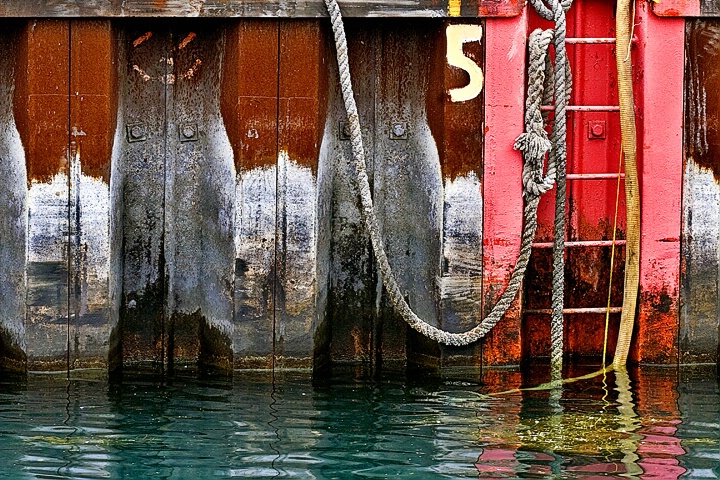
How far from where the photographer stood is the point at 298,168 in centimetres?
787

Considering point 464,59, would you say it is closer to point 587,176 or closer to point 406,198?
point 406,198

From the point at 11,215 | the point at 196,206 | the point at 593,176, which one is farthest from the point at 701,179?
the point at 11,215

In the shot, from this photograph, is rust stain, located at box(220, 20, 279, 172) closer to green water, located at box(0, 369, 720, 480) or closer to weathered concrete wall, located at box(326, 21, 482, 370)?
weathered concrete wall, located at box(326, 21, 482, 370)

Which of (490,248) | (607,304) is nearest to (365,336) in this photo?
(490,248)

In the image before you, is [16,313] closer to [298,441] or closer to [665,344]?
[298,441]

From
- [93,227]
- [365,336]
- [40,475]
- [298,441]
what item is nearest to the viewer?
[40,475]

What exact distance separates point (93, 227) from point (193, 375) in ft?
3.47

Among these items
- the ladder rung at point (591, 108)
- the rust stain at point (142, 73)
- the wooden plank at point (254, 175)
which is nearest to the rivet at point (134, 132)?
the rust stain at point (142, 73)

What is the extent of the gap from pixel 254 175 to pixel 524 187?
1.56 m

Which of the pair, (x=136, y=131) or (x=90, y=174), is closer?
(x=90, y=174)

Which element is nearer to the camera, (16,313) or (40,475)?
(40,475)

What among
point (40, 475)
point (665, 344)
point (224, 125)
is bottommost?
point (40, 475)

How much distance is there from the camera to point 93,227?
7.80 metres

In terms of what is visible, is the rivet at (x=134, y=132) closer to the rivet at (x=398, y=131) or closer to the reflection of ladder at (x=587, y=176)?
the rivet at (x=398, y=131)
